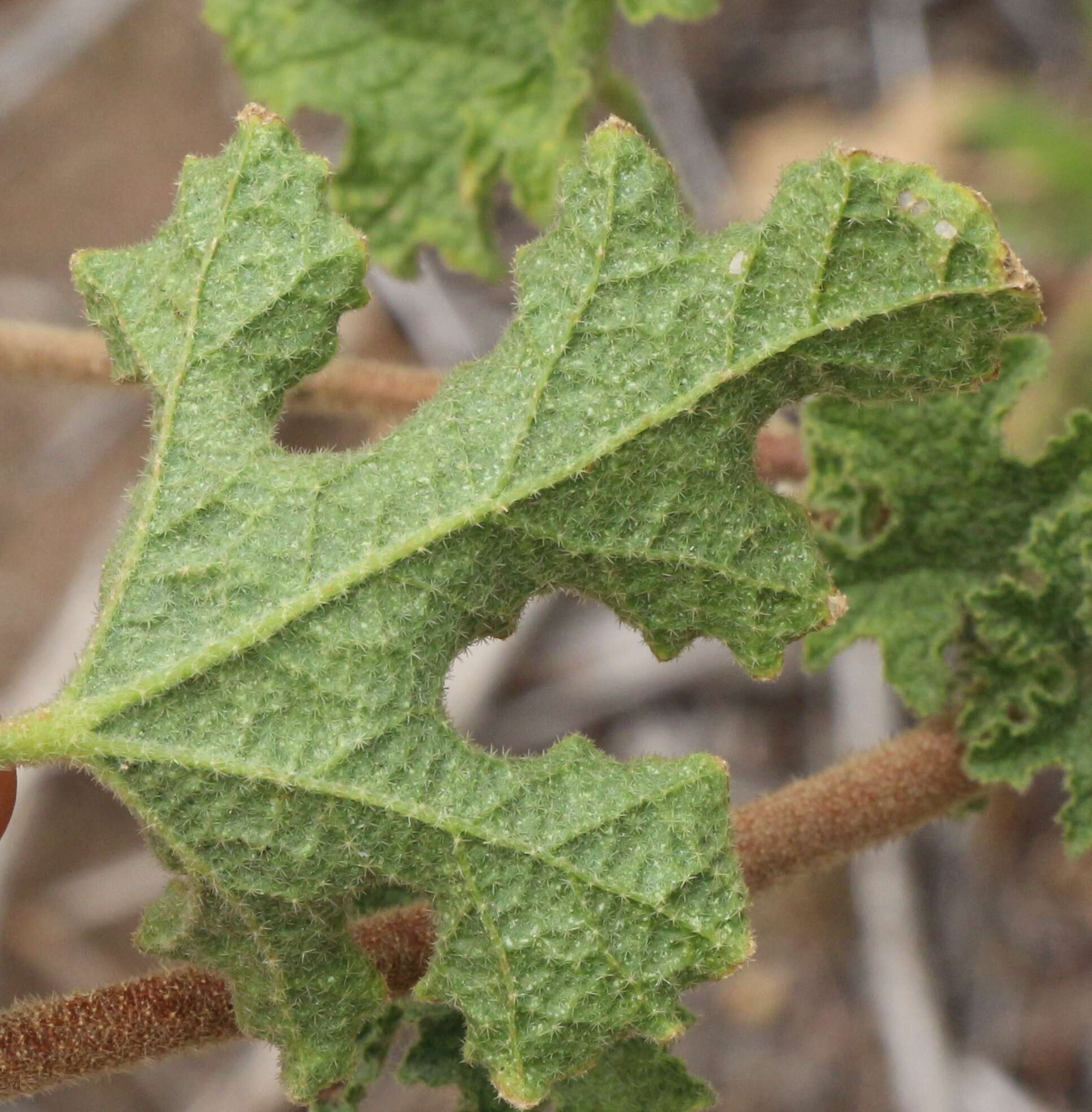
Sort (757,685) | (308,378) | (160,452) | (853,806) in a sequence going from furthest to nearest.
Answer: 1. (757,685)
2. (308,378)
3. (853,806)
4. (160,452)

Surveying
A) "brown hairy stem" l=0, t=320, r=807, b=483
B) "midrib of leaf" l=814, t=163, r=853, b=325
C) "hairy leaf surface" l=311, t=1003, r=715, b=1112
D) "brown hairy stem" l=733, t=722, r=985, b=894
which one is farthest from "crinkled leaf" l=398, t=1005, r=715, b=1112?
"brown hairy stem" l=0, t=320, r=807, b=483

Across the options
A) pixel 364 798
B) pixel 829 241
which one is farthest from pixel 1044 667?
pixel 364 798

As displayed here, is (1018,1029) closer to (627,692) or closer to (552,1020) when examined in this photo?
(627,692)

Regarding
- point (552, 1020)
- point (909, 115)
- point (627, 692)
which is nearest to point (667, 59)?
point (909, 115)

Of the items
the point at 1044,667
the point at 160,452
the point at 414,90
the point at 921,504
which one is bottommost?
the point at 1044,667

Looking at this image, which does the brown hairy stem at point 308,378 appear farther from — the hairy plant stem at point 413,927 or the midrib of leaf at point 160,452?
the hairy plant stem at point 413,927

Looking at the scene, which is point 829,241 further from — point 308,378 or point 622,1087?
point 308,378

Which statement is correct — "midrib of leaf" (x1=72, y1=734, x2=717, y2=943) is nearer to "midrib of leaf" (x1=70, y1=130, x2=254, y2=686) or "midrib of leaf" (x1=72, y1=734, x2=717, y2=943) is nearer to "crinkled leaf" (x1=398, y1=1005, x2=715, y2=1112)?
"midrib of leaf" (x1=70, y1=130, x2=254, y2=686)
